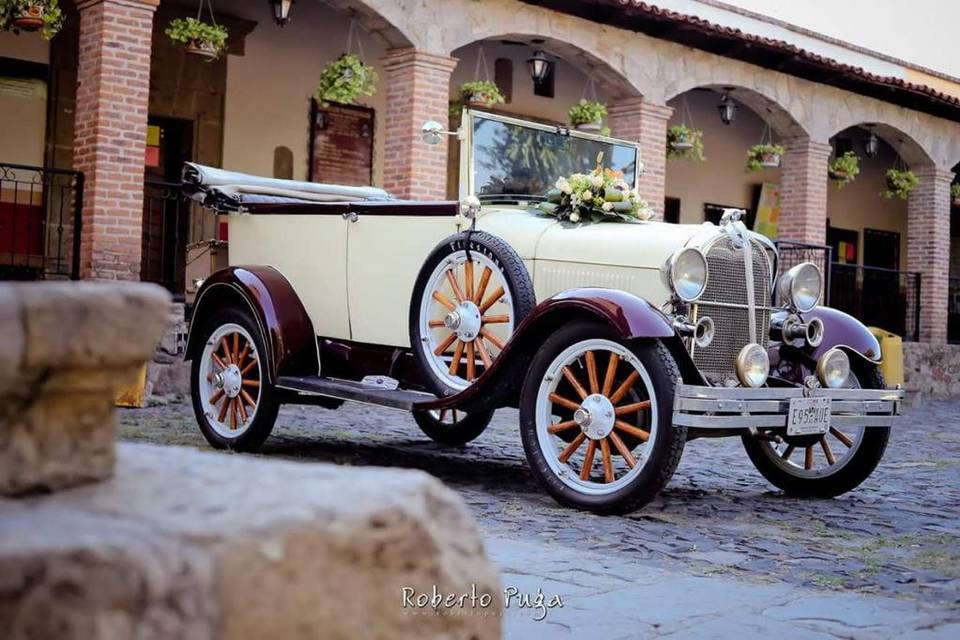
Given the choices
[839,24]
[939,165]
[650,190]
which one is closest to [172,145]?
[650,190]

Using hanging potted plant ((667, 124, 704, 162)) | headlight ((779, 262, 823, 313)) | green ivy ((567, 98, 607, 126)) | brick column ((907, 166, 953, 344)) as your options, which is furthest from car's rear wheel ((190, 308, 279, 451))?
brick column ((907, 166, 953, 344))

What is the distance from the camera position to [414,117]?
1122 centimetres

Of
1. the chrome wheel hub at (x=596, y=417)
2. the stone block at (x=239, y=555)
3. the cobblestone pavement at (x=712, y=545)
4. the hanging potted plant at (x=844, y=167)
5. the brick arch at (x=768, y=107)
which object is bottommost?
the cobblestone pavement at (x=712, y=545)

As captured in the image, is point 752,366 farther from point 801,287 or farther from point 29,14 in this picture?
point 29,14

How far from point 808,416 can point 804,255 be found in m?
10.4

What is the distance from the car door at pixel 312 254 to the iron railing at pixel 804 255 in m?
9.13

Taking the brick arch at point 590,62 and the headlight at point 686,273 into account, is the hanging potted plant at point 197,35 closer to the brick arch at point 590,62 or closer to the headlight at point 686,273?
the brick arch at point 590,62

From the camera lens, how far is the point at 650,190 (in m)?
13.1

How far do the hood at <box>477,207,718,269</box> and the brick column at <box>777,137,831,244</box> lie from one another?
394 inches

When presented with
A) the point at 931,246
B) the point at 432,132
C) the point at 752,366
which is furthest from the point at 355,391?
the point at 931,246

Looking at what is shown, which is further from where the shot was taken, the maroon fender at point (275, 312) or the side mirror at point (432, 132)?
the maroon fender at point (275, 312)

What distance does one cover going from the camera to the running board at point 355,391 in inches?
221

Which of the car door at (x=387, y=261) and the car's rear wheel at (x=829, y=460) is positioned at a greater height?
the car door at (x=387, y=261)

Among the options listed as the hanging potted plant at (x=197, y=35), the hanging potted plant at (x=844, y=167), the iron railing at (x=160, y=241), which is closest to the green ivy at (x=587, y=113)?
the hanging potted plant at (x=197, y=35)
